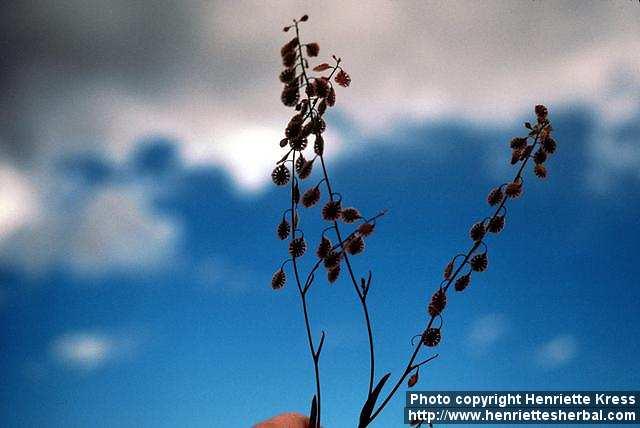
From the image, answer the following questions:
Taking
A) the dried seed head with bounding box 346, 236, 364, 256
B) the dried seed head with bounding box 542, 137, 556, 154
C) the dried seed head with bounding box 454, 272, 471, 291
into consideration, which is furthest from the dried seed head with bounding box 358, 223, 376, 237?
the dried seed head with bounding box 542, 137, 556, 154

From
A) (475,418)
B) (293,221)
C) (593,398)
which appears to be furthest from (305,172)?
(593,398)

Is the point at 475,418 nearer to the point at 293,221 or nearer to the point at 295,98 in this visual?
the point at 293,221

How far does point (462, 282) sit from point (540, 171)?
0.17 m

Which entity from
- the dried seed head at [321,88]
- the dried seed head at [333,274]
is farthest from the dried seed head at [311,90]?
the dried seed head at [333,274]

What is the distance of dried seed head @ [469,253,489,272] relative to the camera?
2.51ft

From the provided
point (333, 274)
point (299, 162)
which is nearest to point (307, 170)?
point (299, 162)

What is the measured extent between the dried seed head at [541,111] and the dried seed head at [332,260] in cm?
31

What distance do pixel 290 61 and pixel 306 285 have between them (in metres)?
0.27

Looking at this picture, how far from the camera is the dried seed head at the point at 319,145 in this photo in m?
0.75

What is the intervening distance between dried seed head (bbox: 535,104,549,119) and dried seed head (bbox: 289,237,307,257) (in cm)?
34

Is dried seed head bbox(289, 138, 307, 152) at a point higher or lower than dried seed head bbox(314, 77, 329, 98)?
lower

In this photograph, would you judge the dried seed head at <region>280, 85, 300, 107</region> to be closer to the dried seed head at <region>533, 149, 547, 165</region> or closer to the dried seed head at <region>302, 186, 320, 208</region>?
the dried seed head at <region>302, 186, 320, 208</region>

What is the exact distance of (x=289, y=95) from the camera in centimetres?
71

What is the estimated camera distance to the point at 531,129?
79 cm
